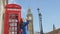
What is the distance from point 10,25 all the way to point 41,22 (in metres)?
7.99

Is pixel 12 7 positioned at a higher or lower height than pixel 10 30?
higher

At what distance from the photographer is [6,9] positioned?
3666 millimetres

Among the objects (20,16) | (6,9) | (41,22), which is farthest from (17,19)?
(41,22)

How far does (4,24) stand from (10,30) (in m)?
0.18

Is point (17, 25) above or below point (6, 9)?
below

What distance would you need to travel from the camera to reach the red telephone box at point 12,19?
3.56 meters

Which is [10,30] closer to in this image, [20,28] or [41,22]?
[20,28]

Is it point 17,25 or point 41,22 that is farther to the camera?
point 41,22

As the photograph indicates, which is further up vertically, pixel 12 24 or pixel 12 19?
pixel 12 19

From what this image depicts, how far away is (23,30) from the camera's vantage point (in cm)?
357

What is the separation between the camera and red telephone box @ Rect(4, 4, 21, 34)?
3.56 meters

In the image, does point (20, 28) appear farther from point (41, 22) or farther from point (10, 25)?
point (41, 22)

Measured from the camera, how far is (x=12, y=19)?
366 cm

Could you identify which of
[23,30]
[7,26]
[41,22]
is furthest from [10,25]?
[41,22]
